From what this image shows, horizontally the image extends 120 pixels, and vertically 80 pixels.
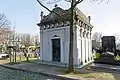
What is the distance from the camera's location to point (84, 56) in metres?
15.8

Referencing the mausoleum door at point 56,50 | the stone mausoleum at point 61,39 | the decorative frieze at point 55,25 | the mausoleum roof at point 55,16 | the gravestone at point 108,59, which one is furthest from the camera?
the mausoleum door at point 56,50

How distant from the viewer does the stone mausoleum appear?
1414cm

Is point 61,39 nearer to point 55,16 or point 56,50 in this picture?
point 56,50

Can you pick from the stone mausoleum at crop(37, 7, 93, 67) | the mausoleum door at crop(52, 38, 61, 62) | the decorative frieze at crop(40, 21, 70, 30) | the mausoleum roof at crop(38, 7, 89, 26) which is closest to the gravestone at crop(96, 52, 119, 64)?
the stone mausoleum at crop(37, 7, 93, 67)

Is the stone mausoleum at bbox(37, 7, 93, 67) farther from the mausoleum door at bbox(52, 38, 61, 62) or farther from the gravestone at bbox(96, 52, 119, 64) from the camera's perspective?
the gravestone at bbox(96, 52, 119, 64)

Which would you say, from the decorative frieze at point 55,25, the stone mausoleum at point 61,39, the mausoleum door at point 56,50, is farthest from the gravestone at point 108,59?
the decorative frieze at point 55,25

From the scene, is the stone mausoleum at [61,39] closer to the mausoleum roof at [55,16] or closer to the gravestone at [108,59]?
the mausoleum roof at [55,16]

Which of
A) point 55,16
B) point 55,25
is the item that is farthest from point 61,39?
point 55,16

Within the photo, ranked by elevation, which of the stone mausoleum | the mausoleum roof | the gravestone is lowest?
the gravestone

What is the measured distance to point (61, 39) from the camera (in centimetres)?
1511

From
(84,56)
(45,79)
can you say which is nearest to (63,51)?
(84,56)

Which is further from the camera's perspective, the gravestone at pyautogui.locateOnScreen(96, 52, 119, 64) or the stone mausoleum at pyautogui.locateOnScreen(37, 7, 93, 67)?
the stone mausoleum at pyautogui.locateOnScreen(37, 7, 93, 67)

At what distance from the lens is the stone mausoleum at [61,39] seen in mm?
14138

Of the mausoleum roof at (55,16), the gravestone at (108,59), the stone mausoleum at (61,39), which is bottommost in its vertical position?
the gravestone at (108,59)
